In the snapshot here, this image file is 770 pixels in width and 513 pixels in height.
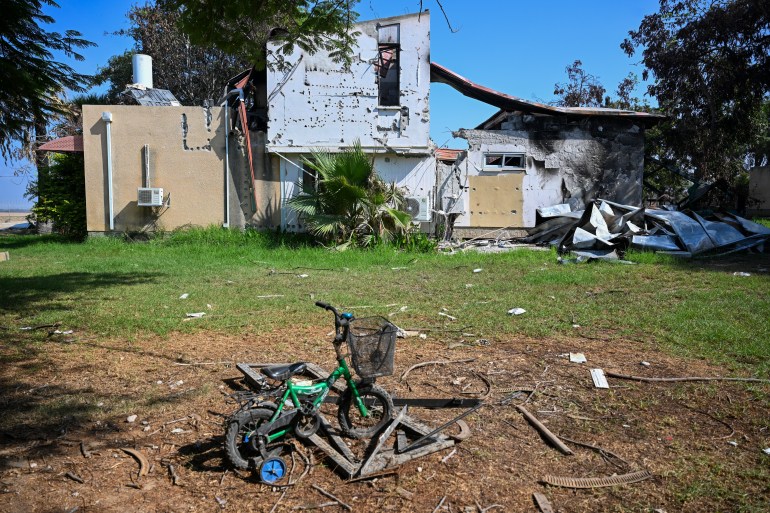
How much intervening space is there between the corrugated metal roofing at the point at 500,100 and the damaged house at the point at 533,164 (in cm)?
3

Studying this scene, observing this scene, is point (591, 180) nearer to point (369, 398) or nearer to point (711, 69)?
point (711, 69)

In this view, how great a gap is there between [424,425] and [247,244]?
11.1 m

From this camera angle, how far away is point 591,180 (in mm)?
15633

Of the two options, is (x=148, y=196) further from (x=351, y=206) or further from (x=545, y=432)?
(x=545, y=432)

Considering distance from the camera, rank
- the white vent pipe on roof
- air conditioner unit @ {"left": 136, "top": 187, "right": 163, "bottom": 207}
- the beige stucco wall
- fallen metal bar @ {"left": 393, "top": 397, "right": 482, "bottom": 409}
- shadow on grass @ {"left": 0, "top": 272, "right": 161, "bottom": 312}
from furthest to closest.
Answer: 1. the white vent pipe on roof
2. the beige stucco wall
3. air conditioner unit @ {"left": 136, "top": 187, "right": 163, "bottom": 207}
4. shadow on grass @ {"left": 0, "top": 272, "right": 161, "bottom": 312}
5. fallen metal bar @ {"left": 393, "top": 397, "right": 482, "bottom": 409}

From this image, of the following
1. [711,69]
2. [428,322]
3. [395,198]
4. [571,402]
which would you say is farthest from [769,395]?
[711,69]

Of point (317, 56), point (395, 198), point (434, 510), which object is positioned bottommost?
point (434, 510)

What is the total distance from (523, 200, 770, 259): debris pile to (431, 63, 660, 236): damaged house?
2579mm

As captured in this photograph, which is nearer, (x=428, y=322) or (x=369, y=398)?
(x=369, y=398)

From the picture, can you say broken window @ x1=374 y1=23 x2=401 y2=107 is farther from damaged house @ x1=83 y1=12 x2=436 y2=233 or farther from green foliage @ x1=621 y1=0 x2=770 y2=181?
green foliage @ x1=621 y1=0 x2=770 y2=181

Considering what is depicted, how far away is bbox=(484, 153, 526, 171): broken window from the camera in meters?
15.3

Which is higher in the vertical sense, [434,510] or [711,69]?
[711,69]

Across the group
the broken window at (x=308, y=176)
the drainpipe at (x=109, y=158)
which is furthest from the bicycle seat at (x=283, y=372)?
the drainpipe at (x=109, y=158)

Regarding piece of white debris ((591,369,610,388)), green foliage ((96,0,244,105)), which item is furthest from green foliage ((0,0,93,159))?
green foliage ((96,0,244,105))
